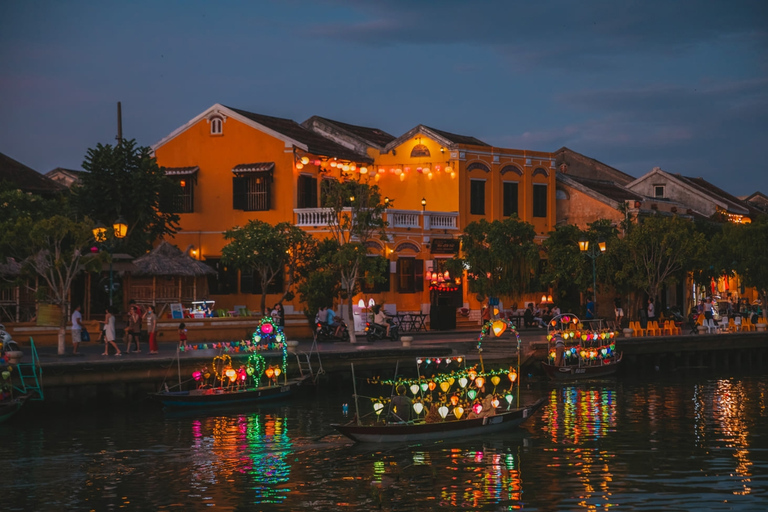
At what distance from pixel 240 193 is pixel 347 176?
4981 millimetres

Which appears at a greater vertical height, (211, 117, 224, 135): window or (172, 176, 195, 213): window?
(211, 117, 224, 135): window

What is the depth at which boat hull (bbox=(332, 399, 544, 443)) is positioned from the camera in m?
25.0

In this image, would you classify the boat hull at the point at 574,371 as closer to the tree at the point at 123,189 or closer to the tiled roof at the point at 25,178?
the tree at the point at 123,189

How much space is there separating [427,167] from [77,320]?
22.0 m

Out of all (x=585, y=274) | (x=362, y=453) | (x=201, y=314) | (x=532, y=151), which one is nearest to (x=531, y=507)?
(x=362, y=453)

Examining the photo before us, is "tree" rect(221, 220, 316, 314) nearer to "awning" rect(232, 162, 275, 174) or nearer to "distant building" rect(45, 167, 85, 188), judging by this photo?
"awning" rect(232, 162, 275, 174)

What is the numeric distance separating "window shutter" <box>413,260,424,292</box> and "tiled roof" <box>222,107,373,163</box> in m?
6.00

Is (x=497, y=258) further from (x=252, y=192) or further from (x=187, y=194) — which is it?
(x=187, y=194)

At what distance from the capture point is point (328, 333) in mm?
42125

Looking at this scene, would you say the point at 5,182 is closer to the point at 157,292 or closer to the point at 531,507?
the point at 157,292

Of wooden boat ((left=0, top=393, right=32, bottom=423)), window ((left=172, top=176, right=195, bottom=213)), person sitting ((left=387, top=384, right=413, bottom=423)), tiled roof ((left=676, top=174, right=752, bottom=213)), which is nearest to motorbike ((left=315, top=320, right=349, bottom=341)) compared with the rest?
window ((left=172, top=176, right=195, bottom=213))

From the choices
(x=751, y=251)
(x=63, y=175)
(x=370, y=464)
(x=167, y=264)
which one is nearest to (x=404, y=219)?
(x=167, y=264)

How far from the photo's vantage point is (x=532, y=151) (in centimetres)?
5484

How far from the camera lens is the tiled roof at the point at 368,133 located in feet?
183
